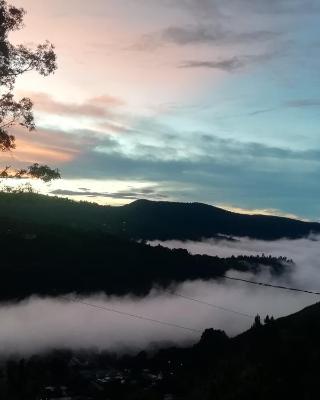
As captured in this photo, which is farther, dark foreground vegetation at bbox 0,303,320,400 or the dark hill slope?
dark foreground vegetation at bbox 0,303,320,400

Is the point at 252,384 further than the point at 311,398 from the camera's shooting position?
Yes

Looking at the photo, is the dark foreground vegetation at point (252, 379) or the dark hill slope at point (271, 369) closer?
the dark hill slope at point (271, 369)

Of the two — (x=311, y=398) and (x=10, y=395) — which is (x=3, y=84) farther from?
(x=10, y=395)

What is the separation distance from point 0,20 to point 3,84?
238 cm

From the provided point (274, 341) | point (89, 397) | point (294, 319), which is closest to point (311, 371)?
point (274, 341)

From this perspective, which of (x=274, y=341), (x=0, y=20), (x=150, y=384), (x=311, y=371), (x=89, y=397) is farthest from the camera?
(x=150, y=384)

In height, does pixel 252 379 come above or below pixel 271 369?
below

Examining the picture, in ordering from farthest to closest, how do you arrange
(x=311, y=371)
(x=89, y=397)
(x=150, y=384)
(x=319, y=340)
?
(x=150, y=384) < (x=89, y=397) < (x=319, y=340) < (x=311, y=371)

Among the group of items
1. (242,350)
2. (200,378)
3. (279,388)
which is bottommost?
(200,378)

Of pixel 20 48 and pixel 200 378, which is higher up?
pixel 20 48

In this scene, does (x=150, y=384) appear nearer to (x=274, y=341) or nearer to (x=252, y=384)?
(x=274, y=341)

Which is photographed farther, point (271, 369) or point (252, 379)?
point (252, 379)

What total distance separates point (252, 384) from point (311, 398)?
52.0 feet

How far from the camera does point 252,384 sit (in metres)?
109
